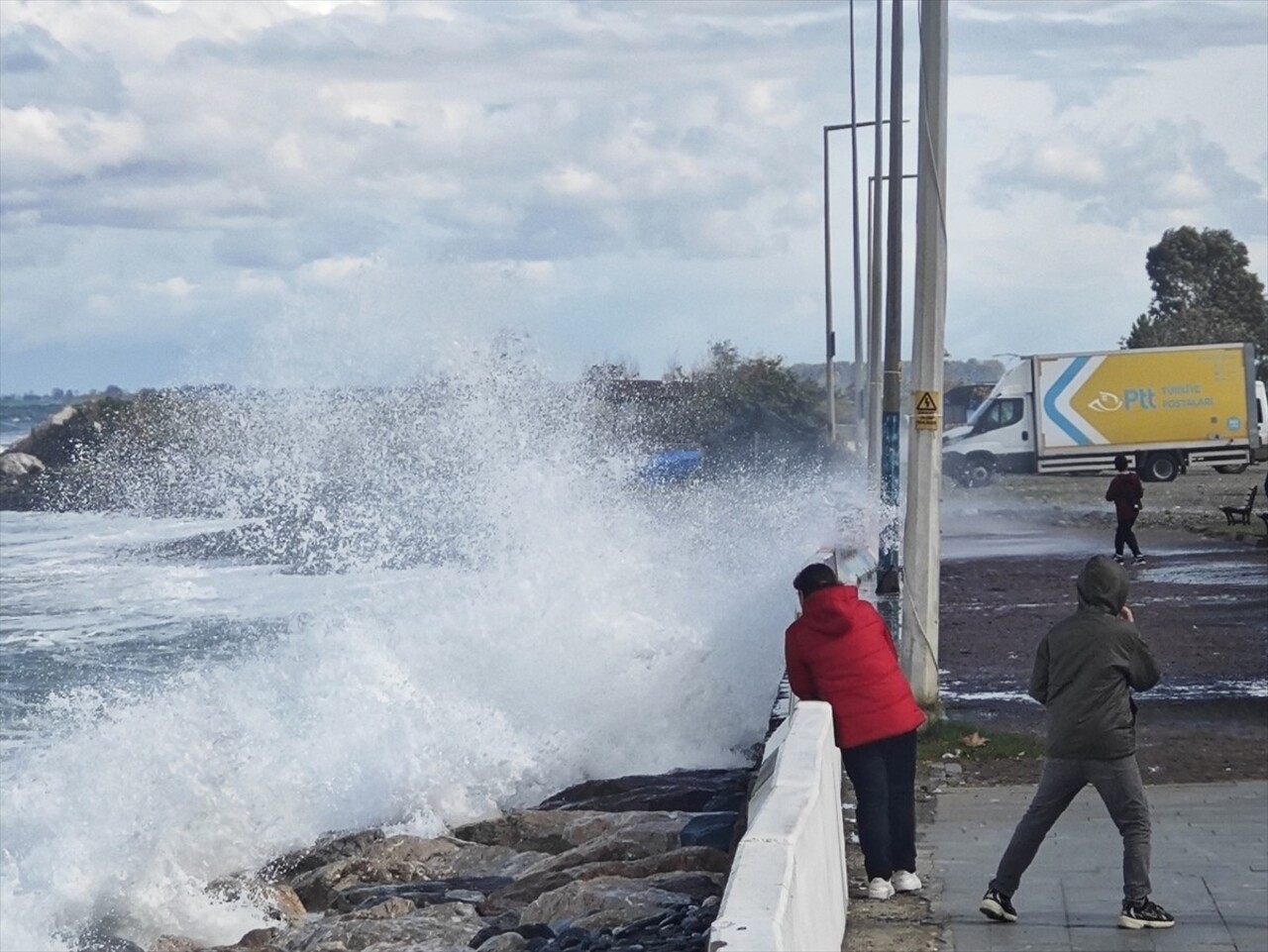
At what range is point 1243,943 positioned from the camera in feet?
25.0

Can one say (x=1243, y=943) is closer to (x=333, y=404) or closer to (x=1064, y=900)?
(x=1064, y=900)

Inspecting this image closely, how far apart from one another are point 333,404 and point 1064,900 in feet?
68.6

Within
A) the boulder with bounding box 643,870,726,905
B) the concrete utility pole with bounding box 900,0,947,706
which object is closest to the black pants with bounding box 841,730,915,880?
the boulder with bounding box 643,870,726,905

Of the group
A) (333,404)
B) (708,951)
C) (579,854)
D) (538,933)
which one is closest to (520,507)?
(333,404)

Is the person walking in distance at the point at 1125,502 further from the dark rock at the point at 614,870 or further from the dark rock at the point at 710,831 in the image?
the dark rock at the point at 614,870

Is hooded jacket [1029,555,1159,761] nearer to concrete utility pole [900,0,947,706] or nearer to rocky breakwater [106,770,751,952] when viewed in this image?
rocky breakwater [106,770,751,952]

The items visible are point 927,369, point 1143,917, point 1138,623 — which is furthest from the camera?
point 1138,623

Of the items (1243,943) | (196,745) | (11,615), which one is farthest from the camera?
(11,615)

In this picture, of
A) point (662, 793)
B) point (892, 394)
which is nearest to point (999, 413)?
point (892, 394)

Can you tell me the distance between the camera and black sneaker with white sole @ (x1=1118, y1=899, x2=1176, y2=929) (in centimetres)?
779

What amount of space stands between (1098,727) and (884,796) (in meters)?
1.00

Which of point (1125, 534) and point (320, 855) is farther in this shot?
point (1125, 534)

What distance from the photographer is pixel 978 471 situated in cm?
4997

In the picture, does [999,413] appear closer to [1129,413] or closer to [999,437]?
[999,437]
